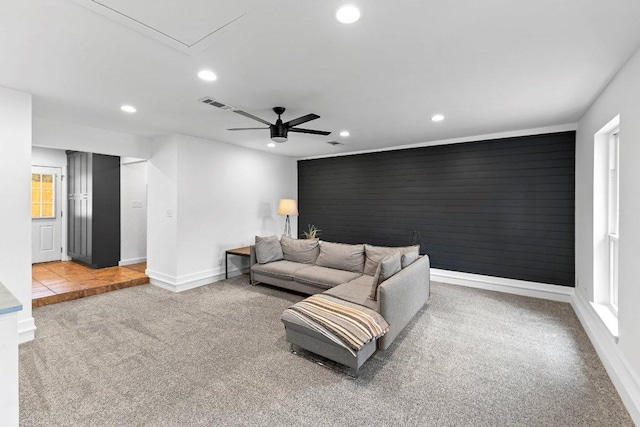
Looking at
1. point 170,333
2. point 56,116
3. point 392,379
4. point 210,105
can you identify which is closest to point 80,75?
point 210,105

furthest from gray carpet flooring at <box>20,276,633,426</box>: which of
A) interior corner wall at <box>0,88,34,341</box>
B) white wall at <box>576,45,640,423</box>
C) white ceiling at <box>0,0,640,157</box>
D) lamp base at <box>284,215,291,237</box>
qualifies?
lamp base at <box>284,215,291,237</box>

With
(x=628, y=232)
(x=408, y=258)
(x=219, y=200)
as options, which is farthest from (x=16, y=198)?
(x=628, y=232)

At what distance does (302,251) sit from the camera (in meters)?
5.03

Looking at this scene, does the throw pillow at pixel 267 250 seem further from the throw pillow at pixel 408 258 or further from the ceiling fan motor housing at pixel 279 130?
the throw pillow at pixel 408 258

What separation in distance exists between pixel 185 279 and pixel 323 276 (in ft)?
7.82

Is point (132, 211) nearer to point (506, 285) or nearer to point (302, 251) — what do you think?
point (302, 251)

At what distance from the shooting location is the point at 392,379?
7.87 feet

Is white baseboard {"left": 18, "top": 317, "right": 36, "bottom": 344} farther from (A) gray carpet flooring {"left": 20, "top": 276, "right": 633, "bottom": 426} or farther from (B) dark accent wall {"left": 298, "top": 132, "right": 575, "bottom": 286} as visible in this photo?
(B) dark accent wall {"left": 298, "top": 132, "right": 575, "bottom": 286}

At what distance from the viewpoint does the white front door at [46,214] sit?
6.18 meters

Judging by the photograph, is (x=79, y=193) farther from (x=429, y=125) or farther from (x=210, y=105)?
(x=429, y=125)

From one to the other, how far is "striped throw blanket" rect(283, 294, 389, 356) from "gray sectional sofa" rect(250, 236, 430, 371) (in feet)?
0.26

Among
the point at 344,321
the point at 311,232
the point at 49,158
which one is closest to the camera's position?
the point at 344,321

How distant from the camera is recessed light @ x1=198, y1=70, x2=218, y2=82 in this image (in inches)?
100

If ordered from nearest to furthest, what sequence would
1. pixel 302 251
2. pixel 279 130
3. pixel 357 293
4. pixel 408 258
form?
pixel 357 293, pixel 279 130, pixel 408 258, pixel 302 251
